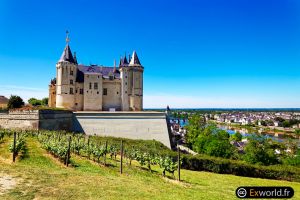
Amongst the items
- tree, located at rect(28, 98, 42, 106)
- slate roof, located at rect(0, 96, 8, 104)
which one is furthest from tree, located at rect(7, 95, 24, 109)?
slate roof, located at rect(0, 96, 8, 104)

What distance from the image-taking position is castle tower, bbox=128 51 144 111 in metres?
43.3

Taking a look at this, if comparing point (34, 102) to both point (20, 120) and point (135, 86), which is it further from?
point (135, 86)

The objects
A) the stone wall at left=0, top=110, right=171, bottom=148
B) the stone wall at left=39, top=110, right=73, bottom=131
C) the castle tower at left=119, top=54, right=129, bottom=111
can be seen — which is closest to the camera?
the stone wall at left=39, top=110, right=73, bottom=131

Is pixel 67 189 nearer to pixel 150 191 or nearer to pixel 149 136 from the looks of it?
pixel 150 191

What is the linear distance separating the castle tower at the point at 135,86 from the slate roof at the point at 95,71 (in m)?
3.05

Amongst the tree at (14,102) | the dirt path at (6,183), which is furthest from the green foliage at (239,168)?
the tree at (14,102)

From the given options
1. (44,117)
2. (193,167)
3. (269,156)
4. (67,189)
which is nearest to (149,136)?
(193,167)

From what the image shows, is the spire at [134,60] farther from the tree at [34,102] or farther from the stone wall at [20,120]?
the tree at [34,102]

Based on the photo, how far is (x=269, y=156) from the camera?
109ft

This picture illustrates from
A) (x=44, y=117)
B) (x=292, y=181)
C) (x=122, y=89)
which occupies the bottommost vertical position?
(x=292, y=181)

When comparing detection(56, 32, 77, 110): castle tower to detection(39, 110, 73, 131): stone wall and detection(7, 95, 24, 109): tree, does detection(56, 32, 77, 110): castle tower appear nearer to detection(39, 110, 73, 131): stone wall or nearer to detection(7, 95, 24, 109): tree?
detection(39, 110, 73, 131): stone wall

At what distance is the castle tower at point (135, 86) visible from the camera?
43281 millimetres

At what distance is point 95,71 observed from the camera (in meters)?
44.0

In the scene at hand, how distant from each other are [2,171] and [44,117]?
20.6 meters
